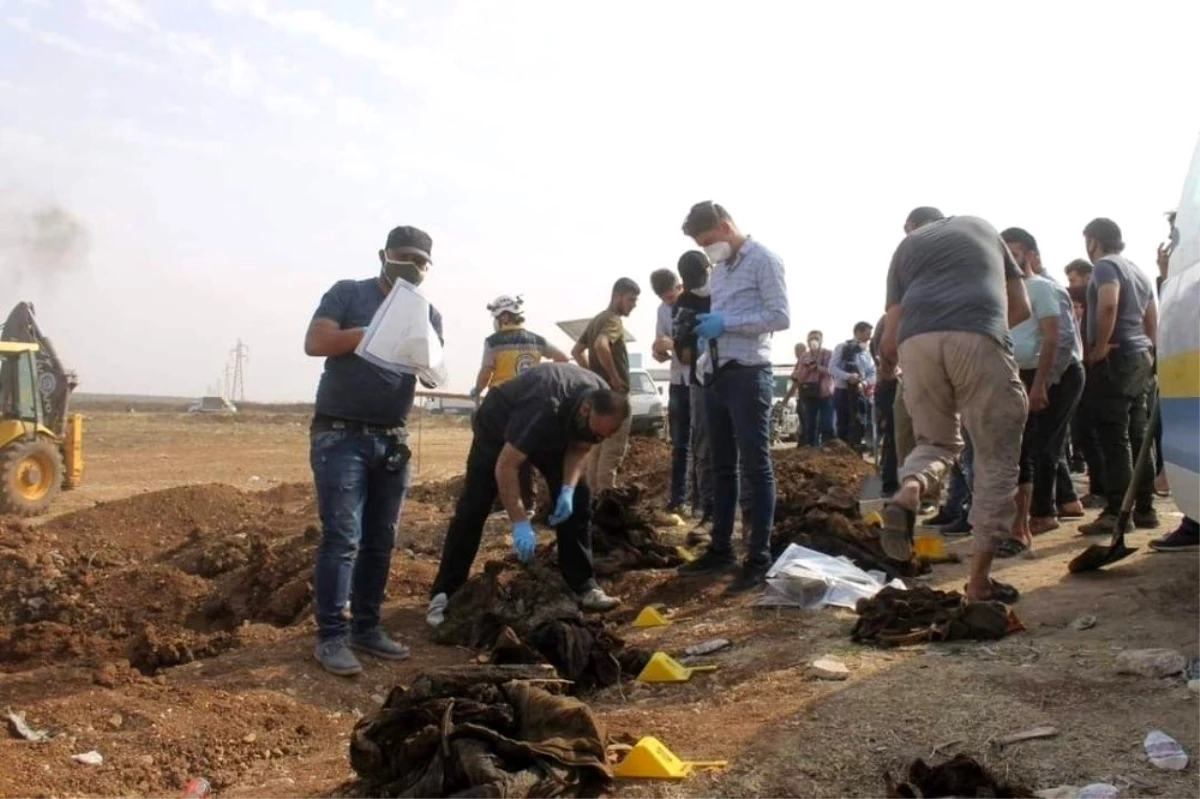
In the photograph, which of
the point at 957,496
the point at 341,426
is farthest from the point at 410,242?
the point at 957,496

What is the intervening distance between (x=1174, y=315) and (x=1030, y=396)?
84.2 inches

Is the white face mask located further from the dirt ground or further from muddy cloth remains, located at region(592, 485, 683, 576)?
muddy cloth remains, located at region(592, 485, 683, 576)

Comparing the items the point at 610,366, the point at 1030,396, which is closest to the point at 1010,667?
the point at 1030,396

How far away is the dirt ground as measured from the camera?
3.19 metres

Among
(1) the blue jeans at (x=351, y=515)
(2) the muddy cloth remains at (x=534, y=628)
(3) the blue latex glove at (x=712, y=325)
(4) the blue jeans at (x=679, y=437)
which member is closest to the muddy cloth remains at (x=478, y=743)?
(2) the muddy cloth remains at (x=534, y=628)

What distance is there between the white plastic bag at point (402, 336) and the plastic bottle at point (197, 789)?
1.76 m

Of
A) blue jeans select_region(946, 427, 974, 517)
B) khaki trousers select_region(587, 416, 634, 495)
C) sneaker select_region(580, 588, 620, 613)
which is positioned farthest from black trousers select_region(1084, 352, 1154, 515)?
khaki trousers select_region(587, 416, 634, 495)

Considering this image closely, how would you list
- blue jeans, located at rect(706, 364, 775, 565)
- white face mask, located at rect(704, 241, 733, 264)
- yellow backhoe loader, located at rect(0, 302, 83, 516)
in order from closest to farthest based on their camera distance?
1. blue jeans, located at rect(706, 364, 775, 565)
2. white face mask, located at rect(704, 241, 733, 264)
3. yellow backhoe loader, located at rect(0, 302, 83, 516)

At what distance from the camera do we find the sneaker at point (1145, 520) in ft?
22.5

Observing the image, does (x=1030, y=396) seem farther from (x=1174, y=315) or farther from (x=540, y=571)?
(x=540, y=571)

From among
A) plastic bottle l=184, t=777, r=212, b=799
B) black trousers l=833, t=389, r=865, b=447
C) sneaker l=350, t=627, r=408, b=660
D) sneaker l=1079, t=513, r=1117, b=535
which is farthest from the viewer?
black trousers l=833, t=389, r=865, b=447

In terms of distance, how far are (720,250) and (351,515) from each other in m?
2.49

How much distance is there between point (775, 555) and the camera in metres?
6.50

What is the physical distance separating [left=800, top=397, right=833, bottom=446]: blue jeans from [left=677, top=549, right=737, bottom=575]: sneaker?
854cm
